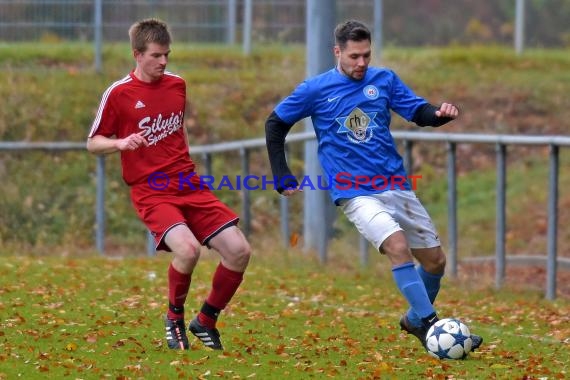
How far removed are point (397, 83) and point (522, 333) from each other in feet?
6.67

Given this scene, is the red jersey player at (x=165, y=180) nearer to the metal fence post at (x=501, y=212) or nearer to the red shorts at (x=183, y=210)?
the red shorts at (x=183, y=210)

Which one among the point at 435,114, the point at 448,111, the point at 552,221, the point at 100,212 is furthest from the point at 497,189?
the point at 100,212

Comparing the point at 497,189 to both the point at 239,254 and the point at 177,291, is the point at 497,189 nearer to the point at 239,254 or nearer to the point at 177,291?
the point at 239,254

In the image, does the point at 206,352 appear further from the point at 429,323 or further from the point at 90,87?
the point at 90,87

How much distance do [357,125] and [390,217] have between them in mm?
604

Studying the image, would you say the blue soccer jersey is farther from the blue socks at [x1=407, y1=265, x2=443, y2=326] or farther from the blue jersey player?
Answer: the blue socks at [x1=407, y1=265, x2=443, y2=326]

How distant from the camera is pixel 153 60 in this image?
8.85 meters

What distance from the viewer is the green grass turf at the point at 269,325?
802cm

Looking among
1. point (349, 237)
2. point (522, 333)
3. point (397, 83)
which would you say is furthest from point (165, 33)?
point (349, 237)

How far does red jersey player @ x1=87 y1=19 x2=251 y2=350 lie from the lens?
879 centimetres

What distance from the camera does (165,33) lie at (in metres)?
8.85

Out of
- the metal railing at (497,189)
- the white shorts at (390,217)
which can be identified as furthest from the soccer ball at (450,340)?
the metal railing at (497,189)

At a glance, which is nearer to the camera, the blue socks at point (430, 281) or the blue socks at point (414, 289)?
the blue socks at point (414, 289)

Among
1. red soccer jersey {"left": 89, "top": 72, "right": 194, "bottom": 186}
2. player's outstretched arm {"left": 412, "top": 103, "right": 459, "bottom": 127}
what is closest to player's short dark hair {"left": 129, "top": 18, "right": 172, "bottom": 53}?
red soccer jersey {"left": 89, "top": 72, "right": 194, "bottom": 186}
